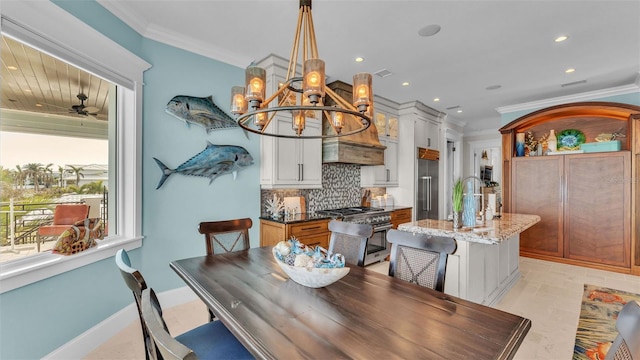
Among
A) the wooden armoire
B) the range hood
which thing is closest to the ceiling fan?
the range hood

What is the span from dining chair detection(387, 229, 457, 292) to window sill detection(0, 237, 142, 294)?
240 centimetres

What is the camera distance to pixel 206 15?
254 cm

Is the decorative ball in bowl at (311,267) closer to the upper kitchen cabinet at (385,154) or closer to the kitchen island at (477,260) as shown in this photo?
the kitchen island at (477,260)

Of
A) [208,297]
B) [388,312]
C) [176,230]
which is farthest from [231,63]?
[388,312]

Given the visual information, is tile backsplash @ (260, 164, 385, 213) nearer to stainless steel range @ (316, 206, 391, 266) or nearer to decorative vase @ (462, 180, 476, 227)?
stainless steel range @ (316, 206, 391, 266)

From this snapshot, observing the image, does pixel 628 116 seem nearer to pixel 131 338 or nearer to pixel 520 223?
pixel 520 223

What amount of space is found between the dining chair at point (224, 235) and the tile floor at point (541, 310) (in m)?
0.86

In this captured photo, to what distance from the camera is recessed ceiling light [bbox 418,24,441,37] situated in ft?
8.84

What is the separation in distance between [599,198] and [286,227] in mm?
4905

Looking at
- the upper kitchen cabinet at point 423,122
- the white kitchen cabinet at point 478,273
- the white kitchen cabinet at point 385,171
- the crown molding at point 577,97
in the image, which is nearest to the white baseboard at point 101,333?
the white kitchen cabinet at point 478,273

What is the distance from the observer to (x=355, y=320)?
1.18m

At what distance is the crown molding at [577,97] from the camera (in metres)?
4.21

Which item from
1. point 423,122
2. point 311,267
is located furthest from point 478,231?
point 423,122

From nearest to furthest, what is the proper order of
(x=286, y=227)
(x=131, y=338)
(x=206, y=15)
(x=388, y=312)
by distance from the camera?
(x=388, y=312) < (x=131, y=338) < (x=206, y=15) < (x=286, y=227)
